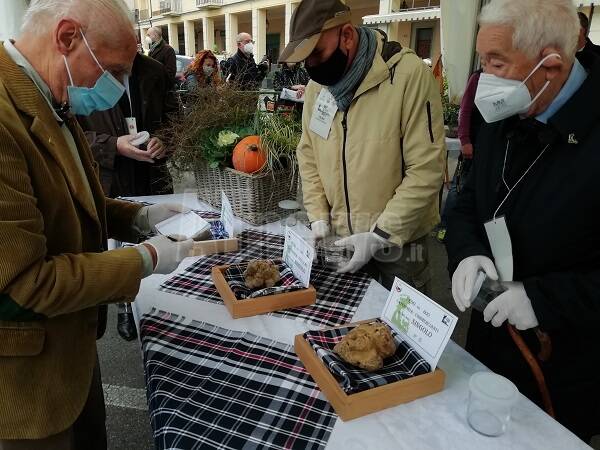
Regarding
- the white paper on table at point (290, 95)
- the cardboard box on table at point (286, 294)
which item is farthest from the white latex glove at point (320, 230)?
the white paper on table at point (290, 95)

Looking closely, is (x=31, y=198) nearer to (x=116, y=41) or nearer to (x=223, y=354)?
(x=116, y=41)

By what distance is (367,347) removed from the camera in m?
0.96

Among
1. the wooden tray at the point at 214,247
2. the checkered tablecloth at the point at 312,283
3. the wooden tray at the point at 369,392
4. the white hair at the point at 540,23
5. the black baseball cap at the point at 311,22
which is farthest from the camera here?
the wooden tray at the point at 214,247

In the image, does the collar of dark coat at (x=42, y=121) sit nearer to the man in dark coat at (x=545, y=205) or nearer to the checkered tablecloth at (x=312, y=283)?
the checkered tablecloth at (x=312, y=283)

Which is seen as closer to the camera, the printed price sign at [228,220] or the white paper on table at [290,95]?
the printed price sign at [228,220]

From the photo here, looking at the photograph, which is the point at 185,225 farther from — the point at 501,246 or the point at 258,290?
the point at 501,246

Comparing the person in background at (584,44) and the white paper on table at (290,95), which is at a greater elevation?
the person in background at (584,44)

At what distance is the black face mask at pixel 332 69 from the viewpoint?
1474 millimetres

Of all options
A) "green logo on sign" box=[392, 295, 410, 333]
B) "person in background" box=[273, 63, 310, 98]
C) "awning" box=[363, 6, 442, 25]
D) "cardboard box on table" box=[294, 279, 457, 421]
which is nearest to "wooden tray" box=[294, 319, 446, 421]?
"cardboard box on table" box=[294, 279, 457, 421]

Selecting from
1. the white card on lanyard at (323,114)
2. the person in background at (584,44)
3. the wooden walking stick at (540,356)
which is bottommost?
the wooden walking stick at (540,356)

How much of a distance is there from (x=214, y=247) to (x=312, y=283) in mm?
429

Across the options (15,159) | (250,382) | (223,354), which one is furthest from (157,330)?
(15,159)

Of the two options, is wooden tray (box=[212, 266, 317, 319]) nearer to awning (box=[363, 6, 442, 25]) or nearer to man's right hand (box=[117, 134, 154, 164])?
man's right hand (box=[117, 134, 154, 164])

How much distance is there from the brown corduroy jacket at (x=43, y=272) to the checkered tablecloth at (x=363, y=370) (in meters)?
0.46
